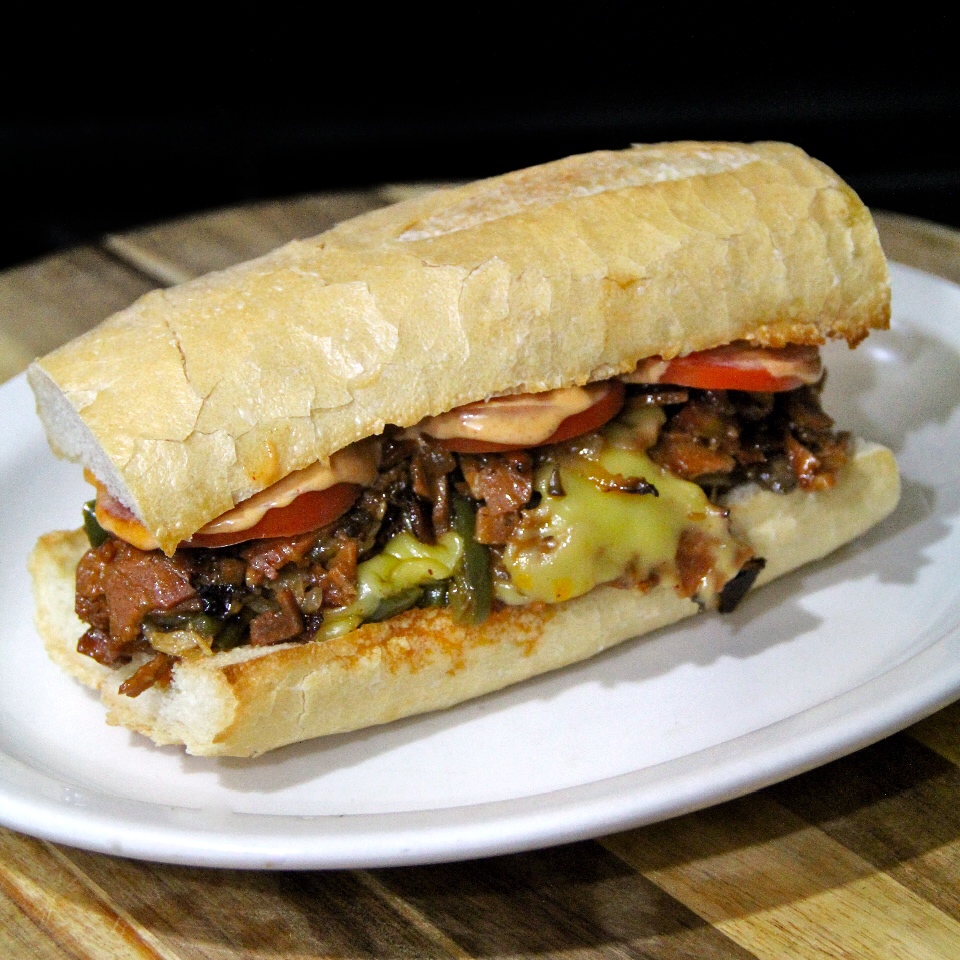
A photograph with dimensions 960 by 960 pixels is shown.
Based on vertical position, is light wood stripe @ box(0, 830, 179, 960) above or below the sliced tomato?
below

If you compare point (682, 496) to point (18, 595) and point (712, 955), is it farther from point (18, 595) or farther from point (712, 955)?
point (18, 595)

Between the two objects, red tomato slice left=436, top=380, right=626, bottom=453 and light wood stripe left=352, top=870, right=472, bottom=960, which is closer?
light wood stripe left=352, top=870, right=472, bottom=960

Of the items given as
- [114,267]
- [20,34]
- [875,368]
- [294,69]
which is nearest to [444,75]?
[294,69]

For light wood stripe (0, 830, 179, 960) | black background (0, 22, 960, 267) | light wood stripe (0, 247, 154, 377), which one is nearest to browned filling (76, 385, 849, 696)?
light wood stripe (0, 830, 179, 960)

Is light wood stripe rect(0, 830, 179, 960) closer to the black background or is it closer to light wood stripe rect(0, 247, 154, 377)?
light wood stripe rect(0, 247, 154, 377)

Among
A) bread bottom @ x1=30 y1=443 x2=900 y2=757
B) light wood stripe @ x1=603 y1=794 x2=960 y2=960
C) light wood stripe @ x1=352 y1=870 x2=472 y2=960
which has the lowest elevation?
light wood stripe @ x1=352 y1=870 x2=472 y2=960

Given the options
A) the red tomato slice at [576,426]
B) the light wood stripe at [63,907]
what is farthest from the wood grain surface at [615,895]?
the red tomato slice at [576,426]

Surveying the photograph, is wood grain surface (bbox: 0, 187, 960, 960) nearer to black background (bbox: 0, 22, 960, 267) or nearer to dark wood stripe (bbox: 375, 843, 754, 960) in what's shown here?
dark wood stripe (bbox: 375, 843, 754, 960)

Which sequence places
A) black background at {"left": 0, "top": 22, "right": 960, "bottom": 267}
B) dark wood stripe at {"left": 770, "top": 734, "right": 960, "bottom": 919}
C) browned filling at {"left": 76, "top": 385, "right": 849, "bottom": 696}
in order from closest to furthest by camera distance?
dark wood stripe at {"left": 770, "top": 734, "right": 960, "bottom": 919} → browned filling at {"left": 76, "top": 385, "right": 849, "bottom": 696} → black background at {"left": 0, "top": 22, "right": 960, "bottom": 267}

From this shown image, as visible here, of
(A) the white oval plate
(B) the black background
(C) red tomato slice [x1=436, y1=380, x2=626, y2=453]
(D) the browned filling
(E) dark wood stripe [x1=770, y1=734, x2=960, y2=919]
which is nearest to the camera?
(A) the white oval plate
